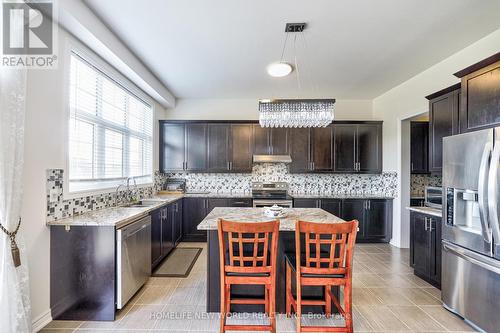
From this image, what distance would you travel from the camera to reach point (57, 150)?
7.74 ft

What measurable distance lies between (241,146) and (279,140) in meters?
0.80

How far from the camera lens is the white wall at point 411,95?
2920 mm

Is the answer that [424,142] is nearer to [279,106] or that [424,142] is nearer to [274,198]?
[274,198]

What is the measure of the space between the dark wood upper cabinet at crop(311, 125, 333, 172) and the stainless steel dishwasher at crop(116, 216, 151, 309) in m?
3.43

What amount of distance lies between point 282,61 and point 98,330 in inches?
145

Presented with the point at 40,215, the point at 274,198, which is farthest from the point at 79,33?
the point at 274,198

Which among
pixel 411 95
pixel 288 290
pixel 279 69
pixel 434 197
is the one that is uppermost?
pixel 279 69

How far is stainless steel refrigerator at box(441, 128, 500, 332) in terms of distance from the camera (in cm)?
195

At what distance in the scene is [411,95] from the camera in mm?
4148

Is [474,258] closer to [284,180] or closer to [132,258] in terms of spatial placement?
[132,258]

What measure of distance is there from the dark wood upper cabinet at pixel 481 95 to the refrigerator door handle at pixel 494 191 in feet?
1.16

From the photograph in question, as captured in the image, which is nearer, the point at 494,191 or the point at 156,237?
the point at 494,191

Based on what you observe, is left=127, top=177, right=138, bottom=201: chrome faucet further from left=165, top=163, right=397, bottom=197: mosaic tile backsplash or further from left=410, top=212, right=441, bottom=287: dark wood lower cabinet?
left=410, top=212, right=441, bottom=287: dark wood lower cabinet

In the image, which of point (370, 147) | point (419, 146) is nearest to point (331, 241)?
point (370, 147)
